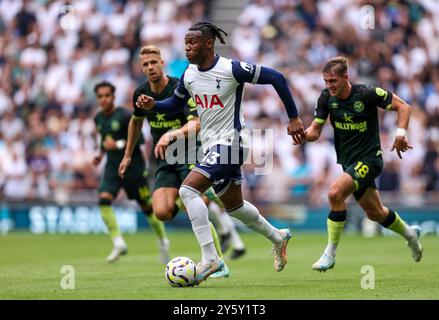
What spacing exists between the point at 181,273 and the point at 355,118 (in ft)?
10.9

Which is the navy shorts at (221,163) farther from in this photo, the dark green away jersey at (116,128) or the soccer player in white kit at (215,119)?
the dark green away jersey at (116,128)

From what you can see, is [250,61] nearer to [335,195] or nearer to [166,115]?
[166,115]

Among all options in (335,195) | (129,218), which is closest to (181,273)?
(335,195)

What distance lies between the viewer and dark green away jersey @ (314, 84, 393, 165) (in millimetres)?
11789

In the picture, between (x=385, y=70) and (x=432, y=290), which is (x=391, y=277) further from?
(x=385, y=70)

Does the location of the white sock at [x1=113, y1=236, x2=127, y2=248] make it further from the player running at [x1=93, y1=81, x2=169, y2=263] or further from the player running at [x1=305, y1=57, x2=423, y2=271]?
the player running at [x1=305, y1=57, x2=423, y2=271]

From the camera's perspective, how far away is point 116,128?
15.6m

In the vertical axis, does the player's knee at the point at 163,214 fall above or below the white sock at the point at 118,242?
above

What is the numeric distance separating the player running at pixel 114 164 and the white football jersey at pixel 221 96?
16.4 feet

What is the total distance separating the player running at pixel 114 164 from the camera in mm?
15469

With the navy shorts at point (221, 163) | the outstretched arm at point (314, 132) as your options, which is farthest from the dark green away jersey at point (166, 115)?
the navy shorts at point (221, 163)

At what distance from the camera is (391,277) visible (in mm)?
11438
